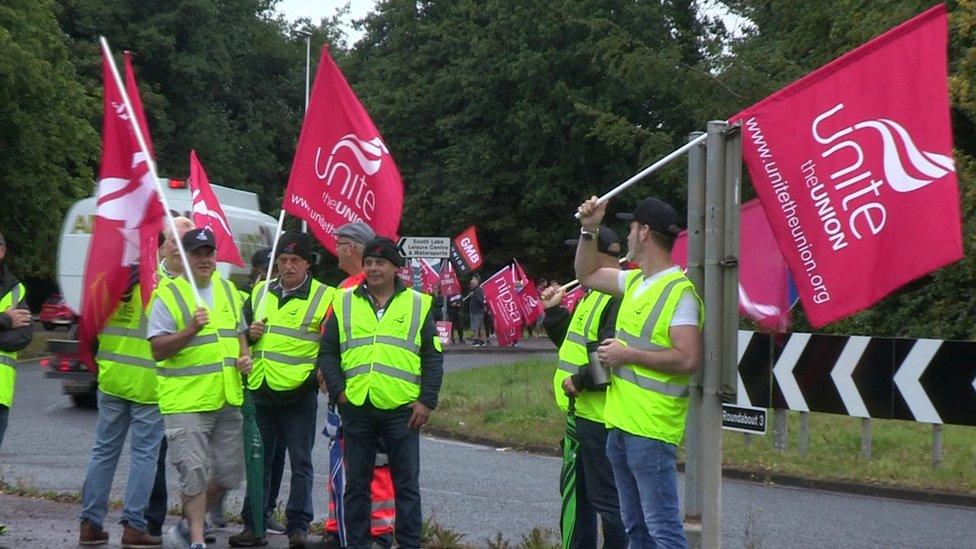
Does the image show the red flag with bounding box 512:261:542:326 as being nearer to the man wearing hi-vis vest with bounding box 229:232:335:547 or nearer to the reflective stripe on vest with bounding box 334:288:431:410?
the man wearing hi-vis vest with bounding box 229:232:335:547

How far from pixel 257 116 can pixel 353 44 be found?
545 centimetres

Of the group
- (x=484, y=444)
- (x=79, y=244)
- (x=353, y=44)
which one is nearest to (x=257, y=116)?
(x=353, y=44)

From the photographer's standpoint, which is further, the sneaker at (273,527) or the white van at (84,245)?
the white van at (84,245)

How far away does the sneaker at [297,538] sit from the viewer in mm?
8734

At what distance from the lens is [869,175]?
18.3 feet

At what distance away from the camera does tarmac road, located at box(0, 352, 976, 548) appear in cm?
979

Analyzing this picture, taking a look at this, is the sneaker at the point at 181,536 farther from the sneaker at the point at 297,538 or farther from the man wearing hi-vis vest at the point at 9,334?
the man wearing hi-vis vest at the point at 9,334

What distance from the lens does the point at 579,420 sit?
7395mm

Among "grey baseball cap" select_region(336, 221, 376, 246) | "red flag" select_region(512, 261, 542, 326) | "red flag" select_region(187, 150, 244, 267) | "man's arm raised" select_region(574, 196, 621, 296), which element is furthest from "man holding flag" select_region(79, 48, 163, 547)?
"red flag" select_region(512, 261, 542, 326)

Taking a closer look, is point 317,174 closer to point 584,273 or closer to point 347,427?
point 347,427

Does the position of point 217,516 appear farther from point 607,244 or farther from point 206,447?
point 607,244

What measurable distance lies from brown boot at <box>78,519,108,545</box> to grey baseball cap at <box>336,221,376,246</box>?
2334 millimetres

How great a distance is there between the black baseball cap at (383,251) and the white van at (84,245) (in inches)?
96.9

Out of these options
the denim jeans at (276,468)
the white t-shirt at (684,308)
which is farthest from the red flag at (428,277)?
the white t-shirt at (684,308)
